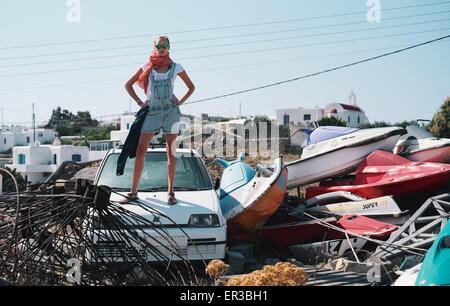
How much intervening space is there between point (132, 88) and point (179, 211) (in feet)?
5.25

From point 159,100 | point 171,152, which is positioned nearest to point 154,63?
point 159,100

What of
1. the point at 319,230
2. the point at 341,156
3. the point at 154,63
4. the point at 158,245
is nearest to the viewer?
the point at 158,245

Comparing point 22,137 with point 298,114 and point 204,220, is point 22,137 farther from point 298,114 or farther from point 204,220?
point 204,220

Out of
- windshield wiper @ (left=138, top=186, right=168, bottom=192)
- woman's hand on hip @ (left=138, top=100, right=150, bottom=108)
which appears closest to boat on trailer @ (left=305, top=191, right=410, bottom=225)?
windshield wiper @ (left=138, top=186, right=168, bottom=192)

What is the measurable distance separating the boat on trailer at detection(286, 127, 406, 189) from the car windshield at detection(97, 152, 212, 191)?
3807mm

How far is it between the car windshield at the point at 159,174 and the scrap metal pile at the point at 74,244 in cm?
172

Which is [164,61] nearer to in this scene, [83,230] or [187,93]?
[187,93]

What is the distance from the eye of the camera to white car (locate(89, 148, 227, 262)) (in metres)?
5.68

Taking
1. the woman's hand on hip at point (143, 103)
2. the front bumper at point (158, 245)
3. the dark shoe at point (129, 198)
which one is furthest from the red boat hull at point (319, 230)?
the woman's hand on hip at point (143, 103)

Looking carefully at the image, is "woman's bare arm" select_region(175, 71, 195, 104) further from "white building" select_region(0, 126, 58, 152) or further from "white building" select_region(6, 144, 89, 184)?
"white building" select_region(0, 126, 58, 152)

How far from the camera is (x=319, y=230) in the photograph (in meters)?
8.16

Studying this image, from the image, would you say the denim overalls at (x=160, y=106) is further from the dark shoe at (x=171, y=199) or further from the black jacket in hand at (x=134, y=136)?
the dark shoe at (x=171, y=199)

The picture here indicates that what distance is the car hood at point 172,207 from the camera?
5926mm
